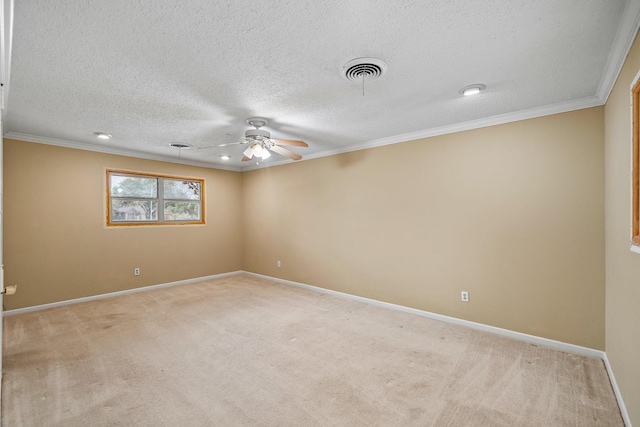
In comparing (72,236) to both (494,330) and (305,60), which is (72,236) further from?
(494,330)

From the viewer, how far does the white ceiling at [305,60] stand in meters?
1.59

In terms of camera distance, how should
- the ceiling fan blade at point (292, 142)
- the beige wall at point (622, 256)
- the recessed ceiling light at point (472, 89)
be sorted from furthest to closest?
the ceiling fan blade at point (292, 142) → the recessed ceiling light at point (472, 89) → the beige wall at point (622, 256)

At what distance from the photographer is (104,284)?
15.1ft

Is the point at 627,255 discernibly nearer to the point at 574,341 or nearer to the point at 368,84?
the point at 574,341

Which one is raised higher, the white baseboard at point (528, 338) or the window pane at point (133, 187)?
the window pane at point (133, 187)

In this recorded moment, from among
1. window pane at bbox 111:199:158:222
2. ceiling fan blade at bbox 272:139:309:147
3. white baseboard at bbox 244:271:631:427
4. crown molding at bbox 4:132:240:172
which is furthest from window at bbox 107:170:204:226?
white baseboard at bbox 244:271:631:427

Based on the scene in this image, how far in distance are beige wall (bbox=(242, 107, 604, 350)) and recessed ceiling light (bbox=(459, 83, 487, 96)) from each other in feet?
2.93

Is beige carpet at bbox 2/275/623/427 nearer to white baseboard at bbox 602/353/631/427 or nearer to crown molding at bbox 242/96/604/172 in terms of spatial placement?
white baseboard at bbox 602/353/631/427

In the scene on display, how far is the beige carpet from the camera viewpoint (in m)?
1.95

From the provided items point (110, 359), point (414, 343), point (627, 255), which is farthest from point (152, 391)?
point (627, 255)

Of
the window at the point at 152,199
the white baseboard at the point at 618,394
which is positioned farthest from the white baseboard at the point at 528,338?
the window at the point at 152,199

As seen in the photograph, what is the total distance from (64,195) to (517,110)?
595 cm

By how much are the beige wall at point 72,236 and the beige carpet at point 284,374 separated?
60 cm

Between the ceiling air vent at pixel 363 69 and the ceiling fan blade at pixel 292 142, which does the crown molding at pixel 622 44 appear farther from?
the ceiling fan blade at pixel 292 142
